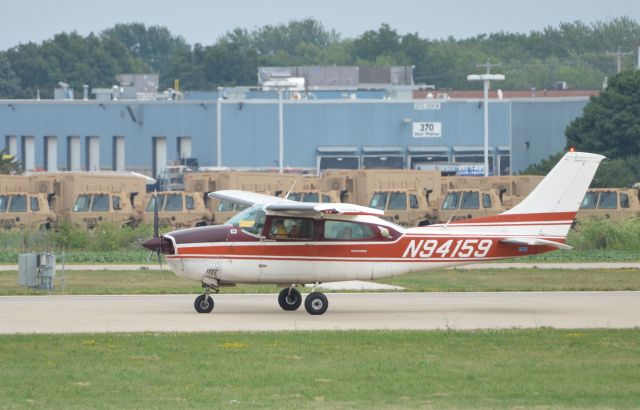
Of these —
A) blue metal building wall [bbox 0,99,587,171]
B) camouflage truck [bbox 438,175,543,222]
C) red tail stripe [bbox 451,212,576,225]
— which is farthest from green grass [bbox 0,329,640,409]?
blue metal building wall [bbox 0,99,587,171]

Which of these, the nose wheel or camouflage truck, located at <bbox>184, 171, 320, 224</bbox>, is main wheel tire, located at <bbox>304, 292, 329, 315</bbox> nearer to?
the nose wheel

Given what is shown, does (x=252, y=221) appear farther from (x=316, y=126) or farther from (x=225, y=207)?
(x=316, y=126)

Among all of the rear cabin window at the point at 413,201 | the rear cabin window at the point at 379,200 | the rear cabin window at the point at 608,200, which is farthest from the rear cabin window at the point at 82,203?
the rear cabin window at the point at 608,200

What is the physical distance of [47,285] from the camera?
28.7 meters

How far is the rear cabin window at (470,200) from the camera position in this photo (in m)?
50.5

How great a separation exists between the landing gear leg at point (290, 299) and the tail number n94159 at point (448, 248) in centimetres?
227

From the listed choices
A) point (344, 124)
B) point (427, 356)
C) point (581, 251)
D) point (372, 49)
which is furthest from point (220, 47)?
point (427, 356)

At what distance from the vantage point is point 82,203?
5097cm

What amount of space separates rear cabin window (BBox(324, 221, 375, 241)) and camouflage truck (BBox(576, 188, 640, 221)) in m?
26.5

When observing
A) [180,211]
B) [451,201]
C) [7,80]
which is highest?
[7,80]

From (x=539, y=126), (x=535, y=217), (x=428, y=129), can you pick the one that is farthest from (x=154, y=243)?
(x=539, y=126)

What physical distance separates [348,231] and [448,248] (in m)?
1.81

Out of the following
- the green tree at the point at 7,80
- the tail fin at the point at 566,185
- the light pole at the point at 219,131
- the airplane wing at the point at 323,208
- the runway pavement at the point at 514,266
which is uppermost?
the green tree at the point at 7,80

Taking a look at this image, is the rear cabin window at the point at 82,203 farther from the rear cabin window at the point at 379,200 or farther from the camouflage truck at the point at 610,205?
the camouflage truck at the point at 610,205
